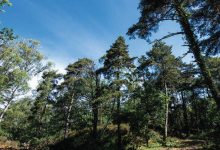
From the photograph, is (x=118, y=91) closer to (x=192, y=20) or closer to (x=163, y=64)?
(x=163, y=64)

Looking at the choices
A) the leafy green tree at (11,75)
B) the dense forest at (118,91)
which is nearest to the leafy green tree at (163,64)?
the dense forest at (118,91)

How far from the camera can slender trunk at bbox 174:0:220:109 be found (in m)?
10.1

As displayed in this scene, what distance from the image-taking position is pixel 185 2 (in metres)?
11.1

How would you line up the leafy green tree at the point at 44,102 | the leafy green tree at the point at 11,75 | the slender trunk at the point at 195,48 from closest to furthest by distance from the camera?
the slender trunk at the point at 195,48
the leafy green tree at the point at 11,75
the leafy green tree at the point at 44,102

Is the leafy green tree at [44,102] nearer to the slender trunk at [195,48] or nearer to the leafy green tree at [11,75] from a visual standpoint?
the leafy green tree at [11,75]

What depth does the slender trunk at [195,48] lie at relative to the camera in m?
10.1

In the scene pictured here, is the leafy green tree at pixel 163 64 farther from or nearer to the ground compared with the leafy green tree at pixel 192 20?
farther from the ground

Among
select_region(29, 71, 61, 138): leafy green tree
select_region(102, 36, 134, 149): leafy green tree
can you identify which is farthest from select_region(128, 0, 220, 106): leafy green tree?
select_region(29, 71, 61, 138): leafy green tree

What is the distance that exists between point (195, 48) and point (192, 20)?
4.93 feet

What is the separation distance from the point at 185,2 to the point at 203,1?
85cm

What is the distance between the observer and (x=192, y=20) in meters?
11.2

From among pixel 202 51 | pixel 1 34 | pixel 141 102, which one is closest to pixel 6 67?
pixel 141 102

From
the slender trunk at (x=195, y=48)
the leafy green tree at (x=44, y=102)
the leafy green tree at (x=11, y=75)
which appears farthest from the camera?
the leafy green tree at (x=44, y=102)

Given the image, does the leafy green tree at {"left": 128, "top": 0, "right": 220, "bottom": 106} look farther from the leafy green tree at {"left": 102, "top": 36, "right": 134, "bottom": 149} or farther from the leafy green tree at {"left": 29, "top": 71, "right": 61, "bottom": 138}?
the leafy green tree at {"left": 29, "top": 71, "right": 61, "bottom": 138}
